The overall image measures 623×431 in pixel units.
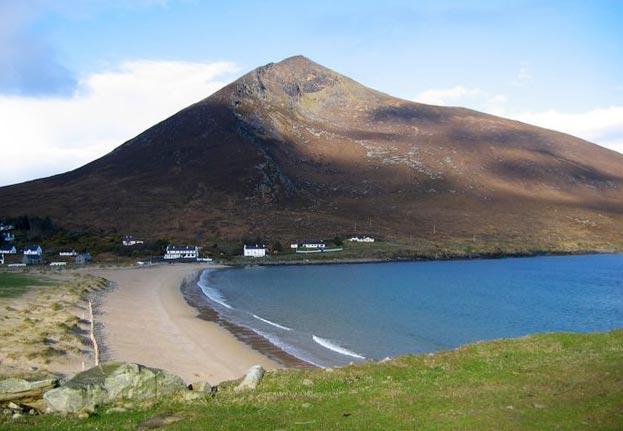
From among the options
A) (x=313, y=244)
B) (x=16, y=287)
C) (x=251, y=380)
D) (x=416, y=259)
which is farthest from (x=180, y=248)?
(x=251, y=380)

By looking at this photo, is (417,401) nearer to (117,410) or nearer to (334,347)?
(117,410)

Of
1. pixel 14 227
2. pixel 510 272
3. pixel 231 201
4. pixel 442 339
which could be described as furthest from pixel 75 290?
pixel 231 201

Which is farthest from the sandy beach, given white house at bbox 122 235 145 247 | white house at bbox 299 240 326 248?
white house at bbox 299 240 326 248

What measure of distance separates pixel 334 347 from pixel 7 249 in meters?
116

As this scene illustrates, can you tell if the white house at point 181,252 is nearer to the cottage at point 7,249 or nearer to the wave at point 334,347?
the cottage at point 7,249

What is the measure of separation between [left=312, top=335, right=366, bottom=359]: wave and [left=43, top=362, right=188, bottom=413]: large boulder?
2161cm

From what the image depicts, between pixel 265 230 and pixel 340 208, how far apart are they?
30.0m

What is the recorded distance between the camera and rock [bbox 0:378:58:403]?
16250 millimetres

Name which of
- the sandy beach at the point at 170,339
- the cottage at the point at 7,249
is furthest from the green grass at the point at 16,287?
the cottage at the point at 7,249

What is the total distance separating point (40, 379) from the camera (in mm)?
17453

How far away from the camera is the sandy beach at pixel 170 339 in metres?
31.9

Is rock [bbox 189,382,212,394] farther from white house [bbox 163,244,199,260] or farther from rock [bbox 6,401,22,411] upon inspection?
white house [bbox 163,244,199,260]

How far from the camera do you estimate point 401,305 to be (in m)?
68.4

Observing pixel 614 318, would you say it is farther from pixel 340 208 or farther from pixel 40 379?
pixel 340 208
